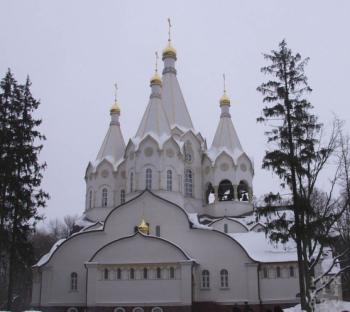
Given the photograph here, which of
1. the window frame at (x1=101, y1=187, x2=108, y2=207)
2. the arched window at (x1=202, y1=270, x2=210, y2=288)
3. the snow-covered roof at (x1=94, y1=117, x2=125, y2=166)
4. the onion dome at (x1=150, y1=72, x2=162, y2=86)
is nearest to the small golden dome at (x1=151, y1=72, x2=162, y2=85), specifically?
the onion dome at (x1=150, y1=72, x2=162, y2=86)

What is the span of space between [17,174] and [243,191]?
1771 cm

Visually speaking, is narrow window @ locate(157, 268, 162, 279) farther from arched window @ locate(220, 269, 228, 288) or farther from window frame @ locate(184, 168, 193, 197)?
window frame @ locate(184, 168, 193, 197)

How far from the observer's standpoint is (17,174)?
23.0m

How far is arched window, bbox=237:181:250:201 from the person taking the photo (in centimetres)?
3491

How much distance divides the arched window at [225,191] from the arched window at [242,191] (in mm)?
633

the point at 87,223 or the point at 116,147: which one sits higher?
the point at 116,147

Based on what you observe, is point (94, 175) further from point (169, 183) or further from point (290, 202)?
point (290, 202)

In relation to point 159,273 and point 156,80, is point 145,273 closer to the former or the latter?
point 159,273

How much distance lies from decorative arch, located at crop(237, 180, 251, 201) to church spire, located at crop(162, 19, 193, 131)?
5541 millimetres

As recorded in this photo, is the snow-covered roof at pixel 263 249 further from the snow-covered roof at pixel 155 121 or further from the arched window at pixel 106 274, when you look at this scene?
the snow-covered roof at pixel 155 121

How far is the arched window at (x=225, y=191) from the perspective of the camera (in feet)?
114

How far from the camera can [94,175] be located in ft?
117

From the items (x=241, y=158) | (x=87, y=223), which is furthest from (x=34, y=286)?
(x=241, y=158)

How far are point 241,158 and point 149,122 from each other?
7.35 metres
